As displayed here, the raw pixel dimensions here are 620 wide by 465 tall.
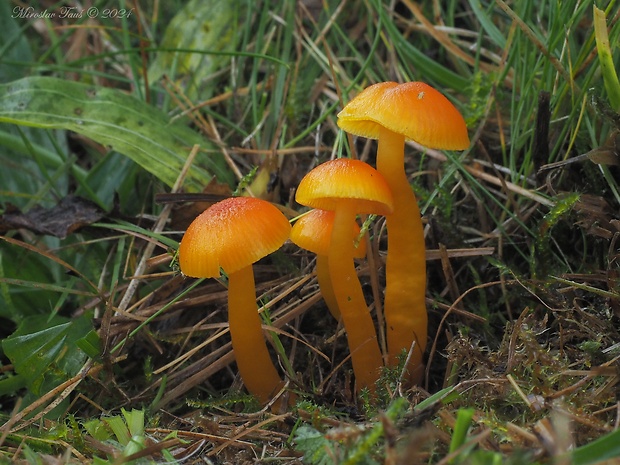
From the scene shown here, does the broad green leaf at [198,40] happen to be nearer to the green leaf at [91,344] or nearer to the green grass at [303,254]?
the green grass at [303,254]

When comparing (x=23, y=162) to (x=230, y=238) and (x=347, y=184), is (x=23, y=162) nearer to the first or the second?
(x=230, y=238)

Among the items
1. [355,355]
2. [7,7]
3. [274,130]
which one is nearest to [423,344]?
[355,355]

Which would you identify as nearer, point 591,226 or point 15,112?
point 591,226

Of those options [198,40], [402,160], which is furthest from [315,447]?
[198,40]

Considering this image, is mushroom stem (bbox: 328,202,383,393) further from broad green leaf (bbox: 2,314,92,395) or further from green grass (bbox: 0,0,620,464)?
broad green leaf (bbox: 2,314,92,395)

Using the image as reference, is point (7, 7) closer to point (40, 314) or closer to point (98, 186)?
point (98, 186)

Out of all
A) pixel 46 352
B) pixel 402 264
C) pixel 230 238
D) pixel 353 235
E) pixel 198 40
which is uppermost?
pixel 198 40
